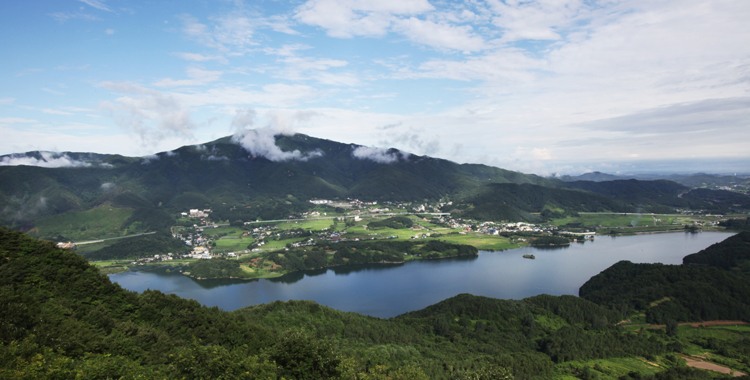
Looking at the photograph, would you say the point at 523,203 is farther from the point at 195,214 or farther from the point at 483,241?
the point at 195,214

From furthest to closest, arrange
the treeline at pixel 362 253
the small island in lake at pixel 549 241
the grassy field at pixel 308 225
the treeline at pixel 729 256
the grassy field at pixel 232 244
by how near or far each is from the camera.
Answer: the grassy field at pixel 308 225 < the small island in lake at pixel 549 241 < the grassy field at pixel 232 244 < the treeline at pixel 362 253 < the treeline at pixel 729 256

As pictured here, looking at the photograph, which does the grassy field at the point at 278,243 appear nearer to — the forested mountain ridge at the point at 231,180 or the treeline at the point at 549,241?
the forested mountain ridge at the point at 231,180

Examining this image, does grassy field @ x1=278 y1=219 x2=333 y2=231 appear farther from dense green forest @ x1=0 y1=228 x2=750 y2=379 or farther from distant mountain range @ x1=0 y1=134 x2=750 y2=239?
dense green forest @ x1=0 y1=228 x2=750 y2=379

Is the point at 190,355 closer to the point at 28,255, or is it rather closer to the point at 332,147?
the point at 28,255

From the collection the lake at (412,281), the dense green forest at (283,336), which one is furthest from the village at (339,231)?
the dense green forest at (283,336)

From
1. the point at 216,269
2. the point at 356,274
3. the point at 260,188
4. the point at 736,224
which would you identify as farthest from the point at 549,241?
the point at 260,188

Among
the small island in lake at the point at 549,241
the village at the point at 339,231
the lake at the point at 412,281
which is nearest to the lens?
the lake at the point at 412,281

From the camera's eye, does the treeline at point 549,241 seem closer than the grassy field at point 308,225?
Yes
